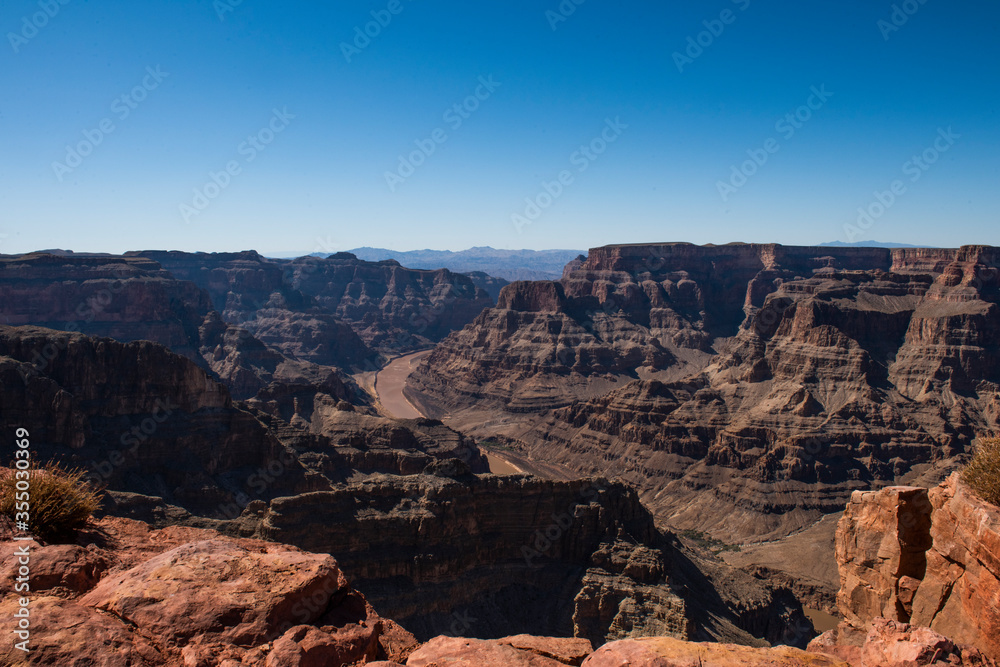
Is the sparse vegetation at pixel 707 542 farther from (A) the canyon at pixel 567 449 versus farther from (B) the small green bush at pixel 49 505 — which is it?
(B) the small green bush at pixel 49 505

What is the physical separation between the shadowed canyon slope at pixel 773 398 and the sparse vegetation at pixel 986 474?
64.7m

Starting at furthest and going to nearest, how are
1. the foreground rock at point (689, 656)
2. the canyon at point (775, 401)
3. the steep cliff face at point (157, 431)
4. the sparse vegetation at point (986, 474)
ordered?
1. the canyon at point (775, 401)
2. the steep cliff face at point (157, 431)
3. the sparse vegetation at point (986, 474)
4. the foreground rock at point (689, 656)

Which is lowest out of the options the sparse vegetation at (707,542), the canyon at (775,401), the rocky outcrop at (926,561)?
the sparse vegetation at (707,542)

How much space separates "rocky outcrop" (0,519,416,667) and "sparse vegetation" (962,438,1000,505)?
40.7 ft

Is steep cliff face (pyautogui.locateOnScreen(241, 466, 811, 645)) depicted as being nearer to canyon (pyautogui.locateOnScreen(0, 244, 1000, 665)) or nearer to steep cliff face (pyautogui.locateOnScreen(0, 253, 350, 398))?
canyon (pyautogui.locateOnScreen(0, 244, 1000, 665))

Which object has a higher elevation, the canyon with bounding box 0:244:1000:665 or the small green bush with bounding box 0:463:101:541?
the small green bush with bounding box 0:463:101:541

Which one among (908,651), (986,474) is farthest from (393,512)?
(908,651)

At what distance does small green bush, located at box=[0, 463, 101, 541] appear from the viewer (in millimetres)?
12078

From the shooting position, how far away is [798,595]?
6044 cm

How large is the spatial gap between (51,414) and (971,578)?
201ft

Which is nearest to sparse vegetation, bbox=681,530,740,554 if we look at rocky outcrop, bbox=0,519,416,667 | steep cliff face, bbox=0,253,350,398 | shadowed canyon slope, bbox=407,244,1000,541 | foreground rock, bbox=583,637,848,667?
shadowed canyon slope, bbox=407,244,1000,541

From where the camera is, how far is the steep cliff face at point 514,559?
3859 centimetres

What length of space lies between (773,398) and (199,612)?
10076 centimetres

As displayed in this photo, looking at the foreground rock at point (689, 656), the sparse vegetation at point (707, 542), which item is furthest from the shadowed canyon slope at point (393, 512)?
the foreground rock at point (689, 656)
